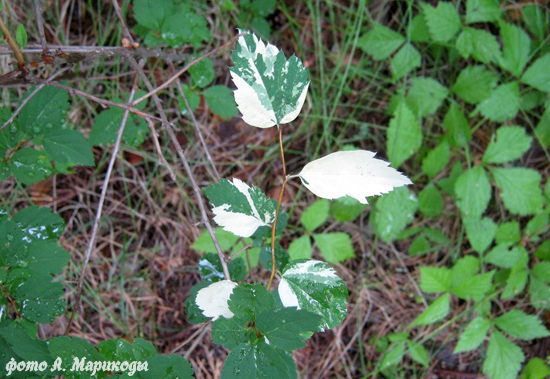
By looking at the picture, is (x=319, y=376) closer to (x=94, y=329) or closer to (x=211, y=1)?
(x=94, y=329)

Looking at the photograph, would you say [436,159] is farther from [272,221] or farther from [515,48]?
[272,221]

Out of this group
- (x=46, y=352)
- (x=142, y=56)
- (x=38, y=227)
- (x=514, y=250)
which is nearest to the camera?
(x=46, y=352)

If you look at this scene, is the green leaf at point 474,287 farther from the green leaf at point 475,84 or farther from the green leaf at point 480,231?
the green leaf at point 475,84

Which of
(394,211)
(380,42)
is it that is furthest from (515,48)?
(394,211)

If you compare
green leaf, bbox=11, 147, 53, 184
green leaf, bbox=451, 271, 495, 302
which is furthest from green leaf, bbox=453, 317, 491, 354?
green leaf, bbox=11, 147, 53, 184

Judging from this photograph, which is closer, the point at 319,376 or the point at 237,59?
the point at 237,59

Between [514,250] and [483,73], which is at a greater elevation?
[483,73]

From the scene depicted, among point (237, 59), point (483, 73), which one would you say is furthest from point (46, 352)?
point (483, 73)
